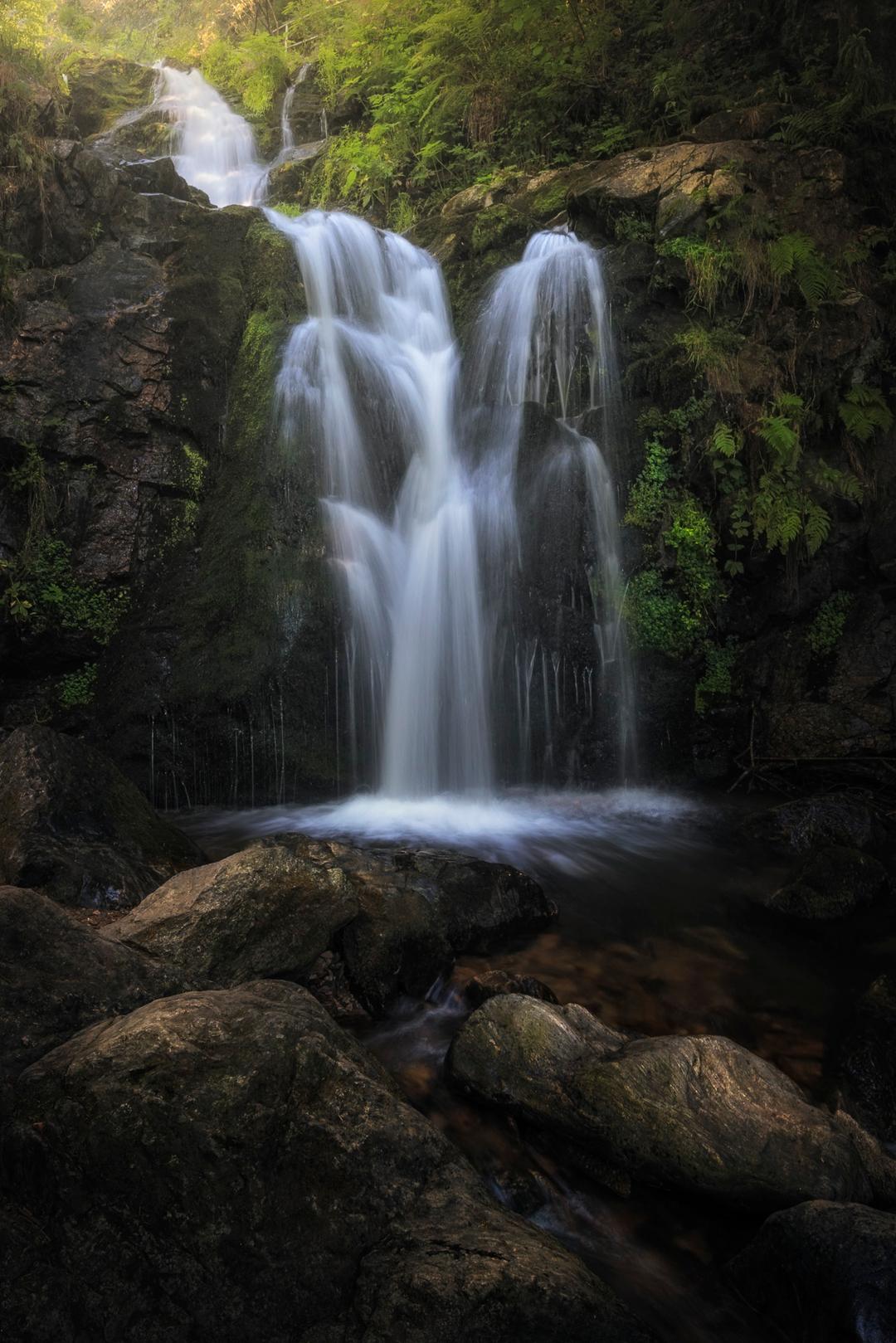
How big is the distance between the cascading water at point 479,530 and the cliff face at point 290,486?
0.32m

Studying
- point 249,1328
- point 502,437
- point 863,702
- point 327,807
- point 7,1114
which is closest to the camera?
point 249,1328

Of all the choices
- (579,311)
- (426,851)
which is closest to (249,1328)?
(426,851)

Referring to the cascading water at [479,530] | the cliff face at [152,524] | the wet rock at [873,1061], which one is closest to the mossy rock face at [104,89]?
the cliff face at [152,524]

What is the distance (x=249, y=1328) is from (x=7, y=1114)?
0.92 metres

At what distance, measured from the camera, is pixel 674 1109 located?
9.69 ft

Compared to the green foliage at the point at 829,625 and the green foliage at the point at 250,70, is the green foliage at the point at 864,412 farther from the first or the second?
the green foliage at the point at 250,70

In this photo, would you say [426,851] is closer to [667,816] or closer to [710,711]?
[667,816]

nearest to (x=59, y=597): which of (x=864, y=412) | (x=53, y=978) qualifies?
(x=53, y=978)

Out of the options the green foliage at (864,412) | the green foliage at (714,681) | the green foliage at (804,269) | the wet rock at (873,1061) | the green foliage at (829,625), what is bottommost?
the wet rock at (873,1061)

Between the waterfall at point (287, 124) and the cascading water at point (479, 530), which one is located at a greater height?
the waterfall at point (287, 124)

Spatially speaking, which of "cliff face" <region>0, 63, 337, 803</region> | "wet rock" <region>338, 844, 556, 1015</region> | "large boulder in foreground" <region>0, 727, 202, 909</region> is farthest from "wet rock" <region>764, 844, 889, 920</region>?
"cliff face" <region>0, 63, 337, 803</region>

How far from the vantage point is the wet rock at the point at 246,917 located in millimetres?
3701

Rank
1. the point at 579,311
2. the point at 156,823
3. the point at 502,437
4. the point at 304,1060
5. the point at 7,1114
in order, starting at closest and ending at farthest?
the point at 7,1114, the point at 304,1060, the point at 156,823, the point at 502,437, the point at 579,311

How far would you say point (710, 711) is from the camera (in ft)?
29.9
